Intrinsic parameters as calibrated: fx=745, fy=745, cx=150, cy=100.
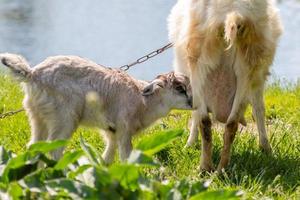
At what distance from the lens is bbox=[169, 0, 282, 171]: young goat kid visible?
242 inches

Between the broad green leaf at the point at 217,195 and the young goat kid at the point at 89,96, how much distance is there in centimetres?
226

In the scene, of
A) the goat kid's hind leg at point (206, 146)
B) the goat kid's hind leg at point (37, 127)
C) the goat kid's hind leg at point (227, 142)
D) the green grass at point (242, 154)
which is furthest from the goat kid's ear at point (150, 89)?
the goat kid's hind leg at point (37, 127)

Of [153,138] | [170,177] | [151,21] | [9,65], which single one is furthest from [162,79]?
[151,21]

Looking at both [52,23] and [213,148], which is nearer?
[213,148]

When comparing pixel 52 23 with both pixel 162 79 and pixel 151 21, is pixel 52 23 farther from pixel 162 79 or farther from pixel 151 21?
pixel 162 79

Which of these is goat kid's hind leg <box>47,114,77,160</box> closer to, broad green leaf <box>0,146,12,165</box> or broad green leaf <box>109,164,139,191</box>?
broad green leaf <box>0,146,12,165</box>

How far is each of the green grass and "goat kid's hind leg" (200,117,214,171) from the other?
3.7 inches

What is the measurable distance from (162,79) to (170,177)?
0.96 meters

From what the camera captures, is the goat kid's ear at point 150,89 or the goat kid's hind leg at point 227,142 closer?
the goat kid's ear at point 150,89

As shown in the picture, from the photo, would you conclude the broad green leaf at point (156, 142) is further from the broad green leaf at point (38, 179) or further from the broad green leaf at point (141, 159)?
the broad green leaf at point (38, 179)

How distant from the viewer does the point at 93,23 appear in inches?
857

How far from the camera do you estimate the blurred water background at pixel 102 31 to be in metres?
17.1

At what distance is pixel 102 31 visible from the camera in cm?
2059

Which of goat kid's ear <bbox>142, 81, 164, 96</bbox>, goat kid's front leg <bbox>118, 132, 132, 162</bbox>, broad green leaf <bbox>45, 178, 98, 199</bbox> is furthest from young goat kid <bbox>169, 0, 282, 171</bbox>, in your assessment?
broad green leaf <bbox>45, 178, 98, 199</bbox>
